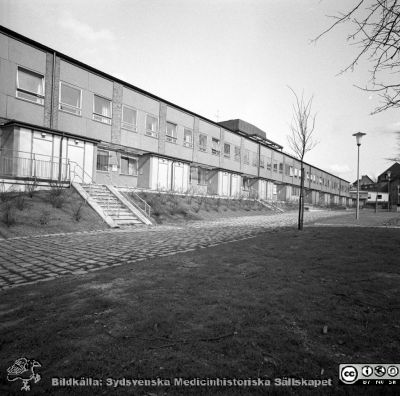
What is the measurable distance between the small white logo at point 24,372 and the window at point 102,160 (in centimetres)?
2073

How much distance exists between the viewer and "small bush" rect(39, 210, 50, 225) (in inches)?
449

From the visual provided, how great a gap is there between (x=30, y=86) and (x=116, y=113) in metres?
6.31

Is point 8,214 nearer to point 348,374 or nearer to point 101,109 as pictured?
point 348,374

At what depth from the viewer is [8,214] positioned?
1081cm

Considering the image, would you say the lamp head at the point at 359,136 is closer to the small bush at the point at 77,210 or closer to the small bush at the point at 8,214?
the small bush at the point at 77,210

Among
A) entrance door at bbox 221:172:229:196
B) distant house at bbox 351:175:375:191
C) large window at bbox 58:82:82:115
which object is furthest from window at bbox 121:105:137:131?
distant house at bbox 351:175:375:191

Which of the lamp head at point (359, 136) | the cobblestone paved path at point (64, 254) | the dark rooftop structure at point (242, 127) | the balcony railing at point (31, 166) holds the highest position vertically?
the dark rooftop structure at point (242, 127)

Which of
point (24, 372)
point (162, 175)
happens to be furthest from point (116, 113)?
point (24, 372)

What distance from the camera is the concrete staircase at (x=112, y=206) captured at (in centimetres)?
1444

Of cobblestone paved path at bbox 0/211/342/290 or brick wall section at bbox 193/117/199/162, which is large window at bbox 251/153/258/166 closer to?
brick wall section at bbox 193/117/199/162

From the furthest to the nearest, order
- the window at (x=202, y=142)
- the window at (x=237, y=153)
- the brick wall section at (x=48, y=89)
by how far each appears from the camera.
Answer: the window at (x=237, y=153), the window at (x=202, y=142), the brick wall section at (x=48, y=89)

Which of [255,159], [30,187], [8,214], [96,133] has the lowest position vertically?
[8,214]

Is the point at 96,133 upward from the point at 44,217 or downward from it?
upward

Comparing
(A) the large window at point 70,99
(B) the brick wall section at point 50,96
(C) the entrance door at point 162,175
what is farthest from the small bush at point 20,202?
(C) the entrance door at point 162,175
